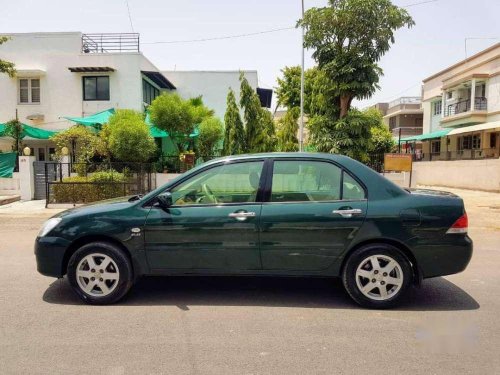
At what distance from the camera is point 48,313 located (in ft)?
14.2

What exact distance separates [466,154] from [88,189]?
25.9 metres

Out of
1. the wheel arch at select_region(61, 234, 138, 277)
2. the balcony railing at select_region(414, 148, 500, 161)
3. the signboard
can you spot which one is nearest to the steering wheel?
the wheel arch at select_region(61, 234, 138, 277)

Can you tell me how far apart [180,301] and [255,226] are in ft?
3.92

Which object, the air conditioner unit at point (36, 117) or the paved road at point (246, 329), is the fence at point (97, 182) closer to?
the air conditioner unit at point (36, 117)

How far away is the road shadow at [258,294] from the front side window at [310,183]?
1133 mm

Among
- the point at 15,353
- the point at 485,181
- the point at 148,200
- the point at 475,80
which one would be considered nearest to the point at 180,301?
the point at 148,200

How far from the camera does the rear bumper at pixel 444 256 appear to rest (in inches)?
173

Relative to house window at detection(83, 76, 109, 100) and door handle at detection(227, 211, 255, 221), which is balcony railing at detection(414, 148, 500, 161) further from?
door handle at detection(227, 211, 255, 221)

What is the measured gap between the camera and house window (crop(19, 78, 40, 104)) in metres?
22.9

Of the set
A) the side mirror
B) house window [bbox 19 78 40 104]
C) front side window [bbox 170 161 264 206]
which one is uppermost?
house window [bbox 19 78 40 104]

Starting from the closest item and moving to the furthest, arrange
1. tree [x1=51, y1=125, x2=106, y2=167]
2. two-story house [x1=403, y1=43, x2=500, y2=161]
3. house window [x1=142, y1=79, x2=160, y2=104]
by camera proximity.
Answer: tree [x1=51, y1=125, x2=106, y2=167] < house window [x1=142, y1=79, x2=160, y2=104] < two-story house [x1=403, y1=43, x2=500, y2=161]

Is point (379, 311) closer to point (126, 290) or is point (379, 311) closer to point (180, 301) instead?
point (180, 301)

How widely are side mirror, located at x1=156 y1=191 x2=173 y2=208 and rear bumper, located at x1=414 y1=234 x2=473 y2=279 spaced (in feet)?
8.44

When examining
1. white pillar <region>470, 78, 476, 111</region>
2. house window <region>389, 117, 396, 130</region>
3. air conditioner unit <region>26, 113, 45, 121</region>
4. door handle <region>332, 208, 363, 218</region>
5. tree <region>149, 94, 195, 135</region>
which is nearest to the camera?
door handle <region>332, 208, 363, 218</region>
